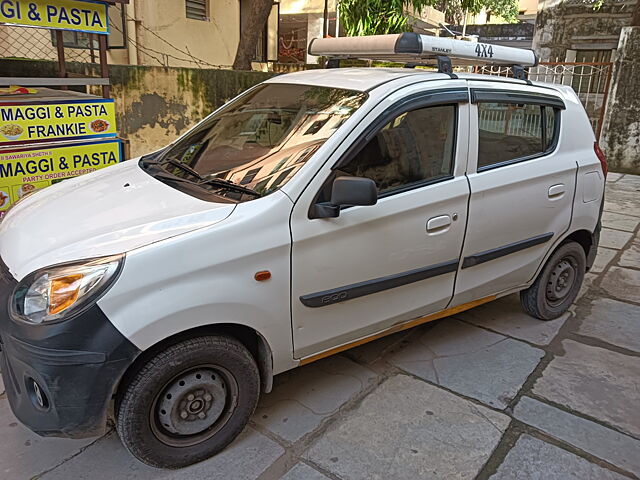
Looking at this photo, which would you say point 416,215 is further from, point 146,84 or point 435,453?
point 146,84

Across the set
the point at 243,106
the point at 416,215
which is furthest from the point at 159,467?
the point at 243,106

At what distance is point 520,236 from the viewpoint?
350 cm

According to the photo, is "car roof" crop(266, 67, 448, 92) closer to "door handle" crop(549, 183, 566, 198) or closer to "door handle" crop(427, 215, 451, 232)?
"door handle" crop(427, 215, 451, 232)

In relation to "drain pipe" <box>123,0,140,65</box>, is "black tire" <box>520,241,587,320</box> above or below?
below

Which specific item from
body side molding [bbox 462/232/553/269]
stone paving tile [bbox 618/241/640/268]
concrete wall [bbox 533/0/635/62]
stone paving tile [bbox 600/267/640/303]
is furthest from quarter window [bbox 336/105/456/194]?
concrete wall [bbox 533/0/635/62]

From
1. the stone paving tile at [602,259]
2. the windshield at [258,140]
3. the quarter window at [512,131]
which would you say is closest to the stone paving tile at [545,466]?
the quarter window at [512,131]

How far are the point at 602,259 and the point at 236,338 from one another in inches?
174

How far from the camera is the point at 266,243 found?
93.8 inches

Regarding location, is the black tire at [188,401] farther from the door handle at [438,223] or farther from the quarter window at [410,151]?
the door handle at [438,223]

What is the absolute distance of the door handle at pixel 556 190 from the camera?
11.8 ft

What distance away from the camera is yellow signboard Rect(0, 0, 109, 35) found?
156 inches

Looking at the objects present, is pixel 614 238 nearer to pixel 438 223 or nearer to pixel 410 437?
pixel 438 223

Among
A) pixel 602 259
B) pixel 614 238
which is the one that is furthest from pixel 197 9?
pixel 602 259

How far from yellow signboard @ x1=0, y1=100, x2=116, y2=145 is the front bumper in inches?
99.2
